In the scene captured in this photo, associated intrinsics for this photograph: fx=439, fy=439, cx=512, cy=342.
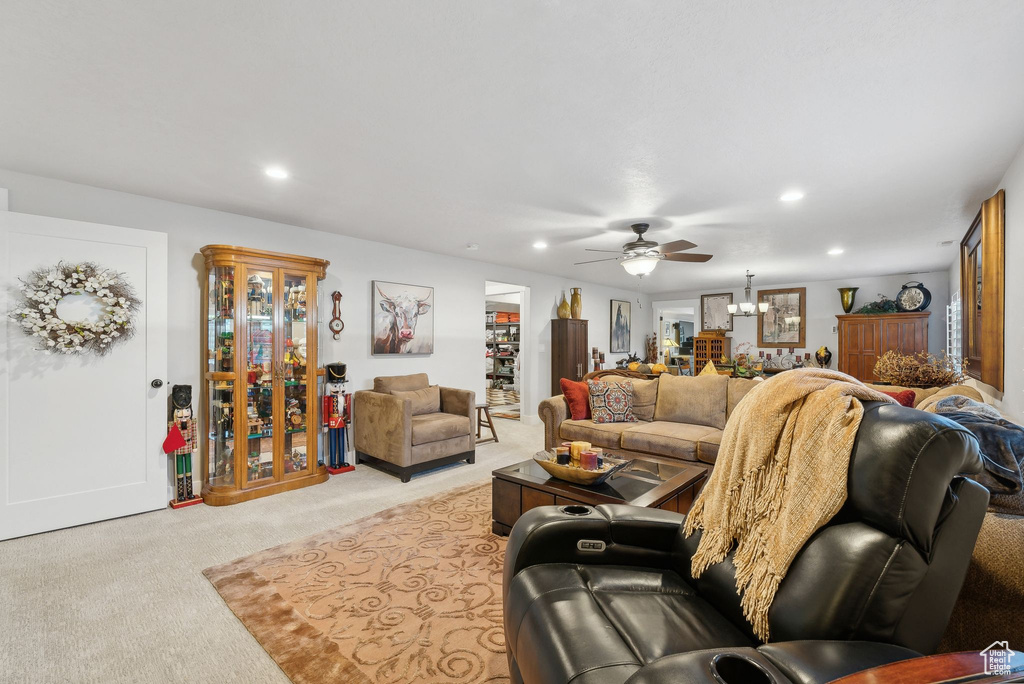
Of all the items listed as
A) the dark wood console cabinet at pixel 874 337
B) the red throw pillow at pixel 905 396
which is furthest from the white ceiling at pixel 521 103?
the dark wood console cabinet at pixel 874 337

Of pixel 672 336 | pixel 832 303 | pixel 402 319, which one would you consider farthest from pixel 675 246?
pixel 672 336

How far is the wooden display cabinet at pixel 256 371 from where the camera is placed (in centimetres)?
359

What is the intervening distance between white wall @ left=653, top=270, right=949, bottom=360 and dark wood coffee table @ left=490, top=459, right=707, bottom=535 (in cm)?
658

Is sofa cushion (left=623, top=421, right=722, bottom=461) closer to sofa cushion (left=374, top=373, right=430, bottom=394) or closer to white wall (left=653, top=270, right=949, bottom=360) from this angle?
sofa cushion (left=374, top=373, right=430, bottom=394)

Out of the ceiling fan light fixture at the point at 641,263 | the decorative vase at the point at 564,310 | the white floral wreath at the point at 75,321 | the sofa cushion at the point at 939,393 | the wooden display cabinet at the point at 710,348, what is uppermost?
the ceiling fan light fixture at the point at 641,263

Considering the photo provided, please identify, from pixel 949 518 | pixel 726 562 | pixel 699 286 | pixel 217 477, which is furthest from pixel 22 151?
pixel 699 286

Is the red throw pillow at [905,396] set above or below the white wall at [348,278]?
below

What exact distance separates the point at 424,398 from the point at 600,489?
8.60 feet

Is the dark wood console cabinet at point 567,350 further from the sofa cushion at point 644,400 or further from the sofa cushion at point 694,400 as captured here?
the sofa cushion at point 694,400

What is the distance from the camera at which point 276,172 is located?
289cm

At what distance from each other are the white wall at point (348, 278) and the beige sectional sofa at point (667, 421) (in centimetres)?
177

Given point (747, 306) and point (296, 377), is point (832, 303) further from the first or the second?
point (296, 377)

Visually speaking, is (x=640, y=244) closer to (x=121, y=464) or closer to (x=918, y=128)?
(x=918, y=128)

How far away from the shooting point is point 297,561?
257 cm
